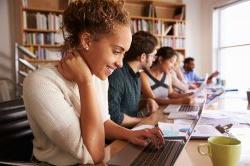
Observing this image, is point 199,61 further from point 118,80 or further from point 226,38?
point 118,80

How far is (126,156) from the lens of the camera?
0.86 metres

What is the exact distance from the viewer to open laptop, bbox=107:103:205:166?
778 millimetres

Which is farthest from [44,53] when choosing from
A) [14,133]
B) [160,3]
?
[14,133]

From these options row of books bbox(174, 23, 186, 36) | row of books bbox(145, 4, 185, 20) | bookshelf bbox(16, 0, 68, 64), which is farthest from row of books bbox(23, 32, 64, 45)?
row of books bbox(174, 23, 186, 36)

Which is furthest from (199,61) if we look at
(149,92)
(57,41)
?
(149,92)

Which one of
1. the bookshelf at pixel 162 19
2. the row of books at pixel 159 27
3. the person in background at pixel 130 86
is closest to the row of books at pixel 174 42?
the bookshelf at pixel 162 19

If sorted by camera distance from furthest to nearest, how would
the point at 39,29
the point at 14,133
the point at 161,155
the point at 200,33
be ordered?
the point at 200,33
the point at 39,29
the point at 14,133
the point at 161,155

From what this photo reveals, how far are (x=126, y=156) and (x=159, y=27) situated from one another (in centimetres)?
434

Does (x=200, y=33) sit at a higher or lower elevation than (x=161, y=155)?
higher

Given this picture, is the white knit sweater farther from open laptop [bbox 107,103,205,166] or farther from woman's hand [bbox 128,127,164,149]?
woman's hand [bbox 128,127,164,149]

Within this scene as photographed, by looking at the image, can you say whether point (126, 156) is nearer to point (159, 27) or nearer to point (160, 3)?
point (159, 27)

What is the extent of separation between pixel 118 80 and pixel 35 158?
34.5 inches

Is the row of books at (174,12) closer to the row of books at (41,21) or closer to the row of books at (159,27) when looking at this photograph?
the row of books at (159,27)

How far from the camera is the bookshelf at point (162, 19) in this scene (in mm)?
4848
